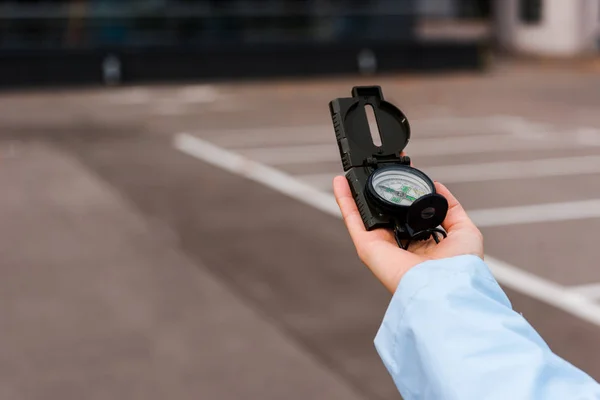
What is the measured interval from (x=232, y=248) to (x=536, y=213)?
8.94ft

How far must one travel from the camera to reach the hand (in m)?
1.40

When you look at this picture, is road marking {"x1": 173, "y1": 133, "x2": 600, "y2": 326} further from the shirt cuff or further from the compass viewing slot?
the shirt cuff

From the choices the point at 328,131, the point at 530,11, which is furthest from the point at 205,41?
the point at 530,11

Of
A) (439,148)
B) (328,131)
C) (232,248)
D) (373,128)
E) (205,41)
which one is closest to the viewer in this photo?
(373,128)

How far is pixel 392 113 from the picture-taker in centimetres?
186

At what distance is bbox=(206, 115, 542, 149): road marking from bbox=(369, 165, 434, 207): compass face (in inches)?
353

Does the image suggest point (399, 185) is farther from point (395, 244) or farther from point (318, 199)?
point (318, 199)

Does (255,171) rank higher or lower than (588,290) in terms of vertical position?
lower

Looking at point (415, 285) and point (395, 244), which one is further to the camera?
point (395, 244)

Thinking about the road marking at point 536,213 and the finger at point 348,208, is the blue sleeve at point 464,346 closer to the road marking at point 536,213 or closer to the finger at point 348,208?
the finger at point 348,208

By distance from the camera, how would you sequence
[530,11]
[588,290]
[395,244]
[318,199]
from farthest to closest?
[530,11] → [318,199] → [588,290] → [395,244]

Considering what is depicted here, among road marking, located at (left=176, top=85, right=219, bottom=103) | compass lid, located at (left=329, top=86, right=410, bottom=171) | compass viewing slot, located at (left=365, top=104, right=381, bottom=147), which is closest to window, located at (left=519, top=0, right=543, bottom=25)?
road marking, located at (left=176, top=85, right=219, bottom=103)

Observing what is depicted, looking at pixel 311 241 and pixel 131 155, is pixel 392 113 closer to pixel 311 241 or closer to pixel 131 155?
pixel 311 241

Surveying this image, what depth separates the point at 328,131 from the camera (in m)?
11.9
